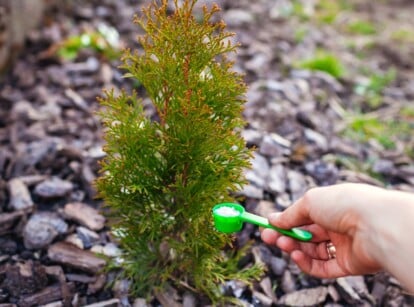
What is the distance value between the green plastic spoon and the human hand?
0.11ft

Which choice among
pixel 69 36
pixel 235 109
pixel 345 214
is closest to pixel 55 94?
pixel 69 36

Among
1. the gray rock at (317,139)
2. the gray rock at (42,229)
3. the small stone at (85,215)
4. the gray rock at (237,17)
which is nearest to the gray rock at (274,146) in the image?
the gray rock at (317,139)

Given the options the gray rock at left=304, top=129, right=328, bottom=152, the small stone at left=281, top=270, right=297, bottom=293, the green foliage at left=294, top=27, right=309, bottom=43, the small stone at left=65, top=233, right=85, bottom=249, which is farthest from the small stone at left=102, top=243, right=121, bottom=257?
the green foliage at left=294, top=27, right=309, bottom=43

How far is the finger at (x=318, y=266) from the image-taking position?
214cm

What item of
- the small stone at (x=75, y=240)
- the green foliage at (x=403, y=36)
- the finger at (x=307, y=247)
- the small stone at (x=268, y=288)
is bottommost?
the small stone at (x=268, y=288)

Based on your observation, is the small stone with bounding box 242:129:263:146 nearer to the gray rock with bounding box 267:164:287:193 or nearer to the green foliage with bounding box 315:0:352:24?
the gray rock with bounding box 267:164:287:193

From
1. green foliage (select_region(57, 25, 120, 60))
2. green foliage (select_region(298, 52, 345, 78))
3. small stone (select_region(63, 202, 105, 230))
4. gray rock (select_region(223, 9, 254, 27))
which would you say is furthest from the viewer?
gray rock (select_region(223, 9, 254, 27))

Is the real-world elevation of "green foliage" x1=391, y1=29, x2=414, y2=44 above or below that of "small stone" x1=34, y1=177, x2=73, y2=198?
above

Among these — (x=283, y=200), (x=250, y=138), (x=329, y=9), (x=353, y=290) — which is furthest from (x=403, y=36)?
(x=353, y=290)

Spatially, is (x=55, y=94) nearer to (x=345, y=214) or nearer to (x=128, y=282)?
(x=128, y=282)

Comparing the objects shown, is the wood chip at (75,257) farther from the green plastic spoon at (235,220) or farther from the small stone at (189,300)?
the green plastic spoon at (235,220)

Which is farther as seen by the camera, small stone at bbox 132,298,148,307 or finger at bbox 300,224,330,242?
small stone at bbox 132,298,148,307

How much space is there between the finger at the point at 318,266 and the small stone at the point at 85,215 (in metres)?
1.14

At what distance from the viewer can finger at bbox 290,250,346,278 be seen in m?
2.14
